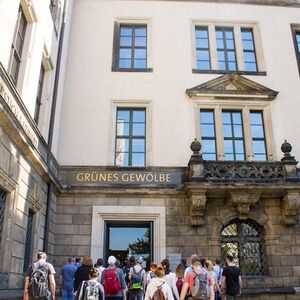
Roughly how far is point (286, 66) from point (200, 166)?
6.38 m

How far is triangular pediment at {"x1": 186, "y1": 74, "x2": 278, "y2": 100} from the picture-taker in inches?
626

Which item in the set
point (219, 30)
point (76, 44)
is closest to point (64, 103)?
point (76, 44)

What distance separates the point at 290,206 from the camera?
13.9 meters

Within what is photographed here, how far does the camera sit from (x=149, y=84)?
16297mm

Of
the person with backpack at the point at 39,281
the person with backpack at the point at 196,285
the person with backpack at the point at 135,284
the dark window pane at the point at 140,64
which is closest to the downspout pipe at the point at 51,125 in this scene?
the dark window pane at the point at 140,64

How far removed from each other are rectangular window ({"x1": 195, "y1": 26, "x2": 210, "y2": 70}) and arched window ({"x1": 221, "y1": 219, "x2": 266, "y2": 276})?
667 centimetres

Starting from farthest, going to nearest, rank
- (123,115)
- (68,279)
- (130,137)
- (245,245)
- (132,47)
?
1. (132,47)
2. (123,115)
3. (130,137)
4. (245,245)
5. (68,279)

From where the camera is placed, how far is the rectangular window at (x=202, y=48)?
16.9m

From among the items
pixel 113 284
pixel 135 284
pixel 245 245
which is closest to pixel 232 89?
pixel 245 245

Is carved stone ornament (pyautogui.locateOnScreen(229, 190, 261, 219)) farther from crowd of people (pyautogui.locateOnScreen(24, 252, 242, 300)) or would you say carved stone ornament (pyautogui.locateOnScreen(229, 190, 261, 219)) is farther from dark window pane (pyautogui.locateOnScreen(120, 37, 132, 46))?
dark window pane (pyautogui.locateOnScreen(120, 37, 132, 46))

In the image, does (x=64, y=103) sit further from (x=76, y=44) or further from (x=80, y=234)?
(x=80, y=234)

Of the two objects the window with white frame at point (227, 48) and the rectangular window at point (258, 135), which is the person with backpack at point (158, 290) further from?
the window with white frame at point (227, 48)

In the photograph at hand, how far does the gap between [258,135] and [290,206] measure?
323 centimetres

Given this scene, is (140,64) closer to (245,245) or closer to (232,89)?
(232,89)
